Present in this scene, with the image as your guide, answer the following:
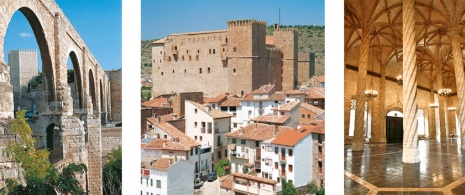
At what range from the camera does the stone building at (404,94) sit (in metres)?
5.01

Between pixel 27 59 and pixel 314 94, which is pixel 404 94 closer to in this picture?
pixel 314 94

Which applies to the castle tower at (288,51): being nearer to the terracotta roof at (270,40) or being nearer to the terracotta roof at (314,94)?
the terracotta roof at (270,40)

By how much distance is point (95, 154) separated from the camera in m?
4.18

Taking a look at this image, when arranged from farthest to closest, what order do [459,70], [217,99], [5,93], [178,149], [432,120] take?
1. [432,120]
2. [459,70]
3. [217,99]
4. [178,149]
5. [5,93]

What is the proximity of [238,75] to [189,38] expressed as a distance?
793 millimetres

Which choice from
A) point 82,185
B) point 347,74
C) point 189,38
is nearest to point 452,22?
point 347,74

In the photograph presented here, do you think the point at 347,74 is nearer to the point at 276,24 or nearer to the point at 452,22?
the point at 452,22

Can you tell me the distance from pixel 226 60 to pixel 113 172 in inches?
77.9

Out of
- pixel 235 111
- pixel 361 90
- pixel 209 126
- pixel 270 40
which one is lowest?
pixel 209 126

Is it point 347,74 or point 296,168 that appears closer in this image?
point 296,168

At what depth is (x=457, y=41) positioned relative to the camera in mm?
7465

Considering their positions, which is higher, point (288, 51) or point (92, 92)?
point (288, 51)

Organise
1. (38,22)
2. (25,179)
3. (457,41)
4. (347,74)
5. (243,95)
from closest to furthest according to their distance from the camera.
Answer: (25,179) < (38,22) < (243,95) < (457,41) < (347,74)

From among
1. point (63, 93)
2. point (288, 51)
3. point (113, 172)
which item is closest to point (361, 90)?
point (288, 51)
